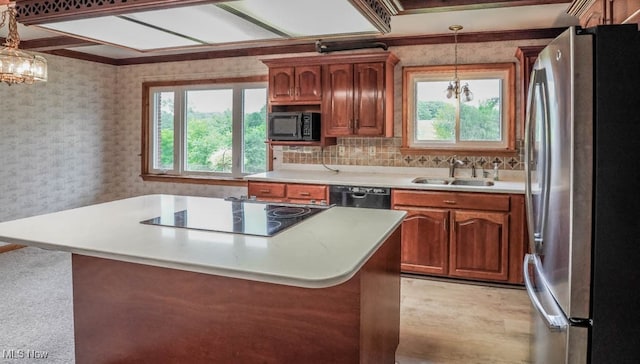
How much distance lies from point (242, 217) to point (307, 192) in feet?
6.69

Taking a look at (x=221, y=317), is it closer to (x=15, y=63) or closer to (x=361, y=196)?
(x=15, y=63)

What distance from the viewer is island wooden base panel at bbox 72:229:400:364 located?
181cm

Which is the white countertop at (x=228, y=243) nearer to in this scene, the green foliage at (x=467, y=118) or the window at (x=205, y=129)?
the green foliage at (x=467, y=118)

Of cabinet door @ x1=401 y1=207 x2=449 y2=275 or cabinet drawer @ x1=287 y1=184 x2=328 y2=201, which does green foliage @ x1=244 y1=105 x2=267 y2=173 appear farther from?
cabinet door @ x1=401 y1=207 x2=449 y2=275

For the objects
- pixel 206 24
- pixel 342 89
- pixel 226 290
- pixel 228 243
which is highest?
pixel 342 89

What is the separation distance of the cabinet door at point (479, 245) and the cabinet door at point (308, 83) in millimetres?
1918

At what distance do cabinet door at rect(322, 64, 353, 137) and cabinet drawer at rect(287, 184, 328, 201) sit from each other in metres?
0.68

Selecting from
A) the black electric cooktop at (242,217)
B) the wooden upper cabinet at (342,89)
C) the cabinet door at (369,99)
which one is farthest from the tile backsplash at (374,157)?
the black electric cooktop at (242,217)

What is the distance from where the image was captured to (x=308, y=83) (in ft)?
15.8

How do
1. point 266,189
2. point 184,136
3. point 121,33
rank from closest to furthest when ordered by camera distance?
point 121,33, point 266,189, point 184,136

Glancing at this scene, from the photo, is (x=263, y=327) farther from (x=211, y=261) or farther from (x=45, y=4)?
(x=45, y=4)

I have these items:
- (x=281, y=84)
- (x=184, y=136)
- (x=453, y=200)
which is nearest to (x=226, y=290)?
(x=453, y=200)

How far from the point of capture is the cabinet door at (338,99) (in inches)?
184

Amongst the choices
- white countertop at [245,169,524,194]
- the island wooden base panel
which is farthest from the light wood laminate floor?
white countertop at [245,169,524,194]
